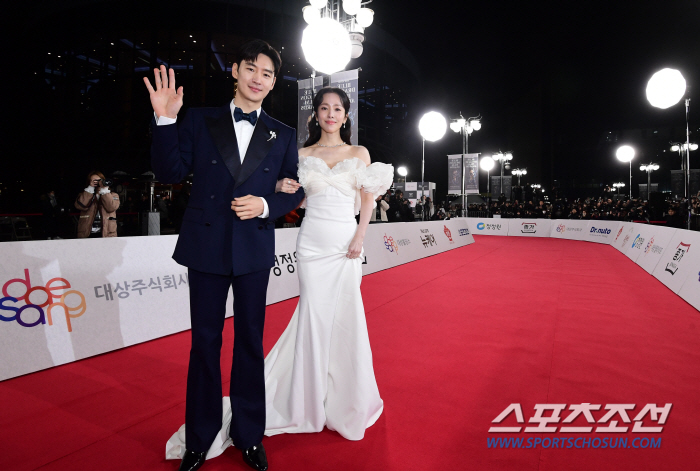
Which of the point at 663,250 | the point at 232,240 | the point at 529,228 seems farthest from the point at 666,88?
the point at 529,228

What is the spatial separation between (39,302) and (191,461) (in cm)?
246

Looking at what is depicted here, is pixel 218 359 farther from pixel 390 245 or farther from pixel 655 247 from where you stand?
pixel 655 247

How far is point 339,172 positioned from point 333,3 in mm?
8826

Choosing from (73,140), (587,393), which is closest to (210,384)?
(587,393)

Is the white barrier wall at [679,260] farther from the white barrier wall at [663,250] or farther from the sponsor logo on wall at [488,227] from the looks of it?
the sponsor logo on wall at [488,227]

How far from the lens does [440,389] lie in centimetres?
292

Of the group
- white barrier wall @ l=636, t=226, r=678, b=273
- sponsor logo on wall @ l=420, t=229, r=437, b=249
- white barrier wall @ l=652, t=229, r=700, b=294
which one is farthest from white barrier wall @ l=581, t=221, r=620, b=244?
white barrier wall @ l=652, t=229, r=700, b=294

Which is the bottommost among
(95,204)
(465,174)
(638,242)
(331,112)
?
(638,242)

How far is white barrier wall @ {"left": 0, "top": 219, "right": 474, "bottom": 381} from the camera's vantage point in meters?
3.16

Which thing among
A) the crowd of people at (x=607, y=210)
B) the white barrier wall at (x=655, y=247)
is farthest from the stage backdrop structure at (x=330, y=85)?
the crowd of people at (x=607, y=210)

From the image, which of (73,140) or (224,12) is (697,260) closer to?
(224,12)

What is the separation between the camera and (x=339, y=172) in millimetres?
2533

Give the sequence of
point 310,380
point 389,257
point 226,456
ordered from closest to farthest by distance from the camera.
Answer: point 226,456 < point 310,380 < point 389,257

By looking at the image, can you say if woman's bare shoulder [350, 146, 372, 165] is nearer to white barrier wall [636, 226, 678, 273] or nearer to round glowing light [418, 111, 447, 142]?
white barrier wall [636, 226, 678, 273]
